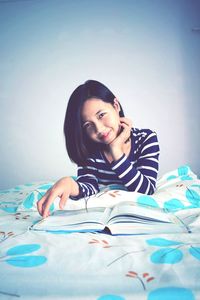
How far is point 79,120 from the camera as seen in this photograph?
976 millimetres

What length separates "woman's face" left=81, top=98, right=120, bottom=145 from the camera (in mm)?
952

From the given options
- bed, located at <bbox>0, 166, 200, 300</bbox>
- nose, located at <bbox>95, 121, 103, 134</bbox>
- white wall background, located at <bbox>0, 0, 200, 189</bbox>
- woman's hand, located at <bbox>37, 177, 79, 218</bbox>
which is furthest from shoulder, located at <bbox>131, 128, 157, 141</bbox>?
white wall background, located at <bbox>0, 0, 200, 189</bbox>

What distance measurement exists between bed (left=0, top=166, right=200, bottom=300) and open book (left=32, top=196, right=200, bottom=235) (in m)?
0.01

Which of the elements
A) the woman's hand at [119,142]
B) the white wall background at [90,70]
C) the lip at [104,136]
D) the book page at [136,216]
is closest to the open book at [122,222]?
the book page at [136,216]

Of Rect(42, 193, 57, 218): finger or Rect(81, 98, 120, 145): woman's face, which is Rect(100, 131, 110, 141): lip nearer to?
Rect(81, 98, 120, 145): woman's face

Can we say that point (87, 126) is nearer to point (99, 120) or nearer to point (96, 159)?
point (99, 120)

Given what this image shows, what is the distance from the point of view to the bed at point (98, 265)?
31 centimetres

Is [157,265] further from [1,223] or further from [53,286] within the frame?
[1,223]

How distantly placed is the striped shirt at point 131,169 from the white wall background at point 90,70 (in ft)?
3.57

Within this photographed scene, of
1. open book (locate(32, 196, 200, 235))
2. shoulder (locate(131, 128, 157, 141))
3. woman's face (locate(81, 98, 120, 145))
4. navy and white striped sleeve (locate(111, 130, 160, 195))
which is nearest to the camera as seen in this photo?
open book (locate(32, 196, 200, 235))

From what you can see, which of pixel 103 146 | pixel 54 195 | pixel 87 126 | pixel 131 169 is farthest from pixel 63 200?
pixel 103 146

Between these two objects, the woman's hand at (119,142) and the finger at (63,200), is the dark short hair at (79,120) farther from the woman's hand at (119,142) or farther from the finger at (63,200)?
the finger at (63,200)

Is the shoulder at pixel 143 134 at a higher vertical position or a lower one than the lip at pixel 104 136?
lower

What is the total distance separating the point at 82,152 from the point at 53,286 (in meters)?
0.80
